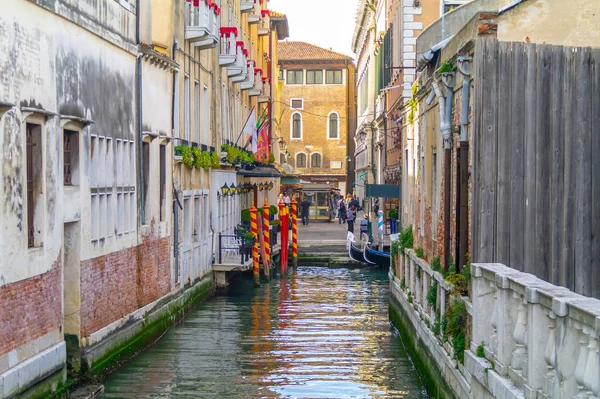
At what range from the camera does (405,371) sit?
43.8ft

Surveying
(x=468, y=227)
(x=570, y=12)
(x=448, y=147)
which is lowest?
(x=468, y=227)

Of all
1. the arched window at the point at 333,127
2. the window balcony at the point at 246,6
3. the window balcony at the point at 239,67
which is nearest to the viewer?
the window balcony at the point at 239,67

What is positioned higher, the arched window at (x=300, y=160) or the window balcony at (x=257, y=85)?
the window balcony at (x=257, y=85)

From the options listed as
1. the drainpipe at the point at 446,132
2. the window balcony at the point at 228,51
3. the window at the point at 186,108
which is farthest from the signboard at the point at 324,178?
the drainpipe at the point at 446,132

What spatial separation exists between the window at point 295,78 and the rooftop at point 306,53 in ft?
2.96

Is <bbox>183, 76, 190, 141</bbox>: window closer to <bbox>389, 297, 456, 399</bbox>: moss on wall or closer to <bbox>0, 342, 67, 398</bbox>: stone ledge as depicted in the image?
<bbox>389, 297, 456, 399</bbox>: moss on wall

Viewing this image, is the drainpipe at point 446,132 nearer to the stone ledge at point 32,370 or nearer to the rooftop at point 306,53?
the stone ledge at point 32,370

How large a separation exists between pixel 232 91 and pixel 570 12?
17530mm

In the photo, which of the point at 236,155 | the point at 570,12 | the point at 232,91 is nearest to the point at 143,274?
the point at 570,12

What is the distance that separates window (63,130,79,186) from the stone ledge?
6.50 feet

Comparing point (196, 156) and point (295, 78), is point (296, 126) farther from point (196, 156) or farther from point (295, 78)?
point (196, 156)

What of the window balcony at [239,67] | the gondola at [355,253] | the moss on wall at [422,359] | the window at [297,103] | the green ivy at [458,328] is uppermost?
the window at [297,103]

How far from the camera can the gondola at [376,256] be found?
90.6 feet

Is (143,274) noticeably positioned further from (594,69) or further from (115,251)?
(594,69)
